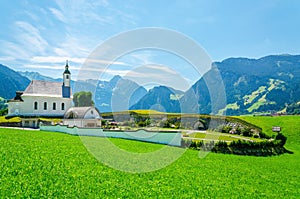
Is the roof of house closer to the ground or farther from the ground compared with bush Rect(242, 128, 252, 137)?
farther from the ground

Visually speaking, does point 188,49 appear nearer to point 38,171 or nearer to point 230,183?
point 230,183

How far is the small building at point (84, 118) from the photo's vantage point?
44.0 metres

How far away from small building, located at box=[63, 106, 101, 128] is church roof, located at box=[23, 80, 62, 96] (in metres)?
12.4

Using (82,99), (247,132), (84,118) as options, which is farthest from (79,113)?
(82,99)

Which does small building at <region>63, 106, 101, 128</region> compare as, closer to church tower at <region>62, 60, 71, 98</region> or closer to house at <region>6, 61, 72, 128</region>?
house at <region>6, 61, 72, 128</region>

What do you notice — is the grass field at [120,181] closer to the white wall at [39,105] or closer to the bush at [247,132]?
the bush at [247,132]

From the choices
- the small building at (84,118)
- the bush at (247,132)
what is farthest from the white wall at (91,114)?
the bush at (247,132)

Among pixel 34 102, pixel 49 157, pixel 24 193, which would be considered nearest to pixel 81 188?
pixel 24 193

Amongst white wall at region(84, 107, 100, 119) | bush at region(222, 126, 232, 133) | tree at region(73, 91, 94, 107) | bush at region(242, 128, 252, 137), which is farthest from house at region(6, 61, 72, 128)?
bush at region(242, 128, 252, 137)

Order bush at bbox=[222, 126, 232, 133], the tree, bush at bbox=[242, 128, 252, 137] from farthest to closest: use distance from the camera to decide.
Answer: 1. the tree
2. bush at bbox=[222, 126, 232, 133]
3. bush at bbox=[242, 128, 252, 137]

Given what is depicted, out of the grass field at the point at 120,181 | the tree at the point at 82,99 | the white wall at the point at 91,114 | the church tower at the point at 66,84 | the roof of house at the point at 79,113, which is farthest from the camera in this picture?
the tree at the point at 82,99

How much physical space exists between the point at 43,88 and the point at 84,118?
1766cm

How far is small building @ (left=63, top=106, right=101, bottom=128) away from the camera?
44.0 m

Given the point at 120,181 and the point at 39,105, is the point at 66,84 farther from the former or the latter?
the point at 120,181
